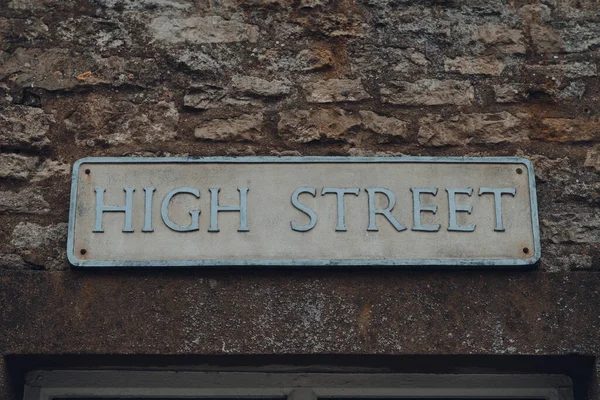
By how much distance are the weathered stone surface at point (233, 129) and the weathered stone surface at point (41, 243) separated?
549 millimetres

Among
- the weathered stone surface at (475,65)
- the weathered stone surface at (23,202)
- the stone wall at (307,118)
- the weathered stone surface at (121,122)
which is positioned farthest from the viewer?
the weathered stone surface at (475,65)

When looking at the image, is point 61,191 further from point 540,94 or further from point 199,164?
point 540,94

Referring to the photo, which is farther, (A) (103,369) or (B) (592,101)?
(B) (592,101)

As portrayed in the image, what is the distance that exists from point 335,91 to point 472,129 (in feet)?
1.58

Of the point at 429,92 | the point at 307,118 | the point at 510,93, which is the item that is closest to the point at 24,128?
the point at 307,118

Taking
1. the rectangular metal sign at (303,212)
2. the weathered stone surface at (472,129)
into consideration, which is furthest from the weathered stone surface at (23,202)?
the weathered stone surface at (472,129)

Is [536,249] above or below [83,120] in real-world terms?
below

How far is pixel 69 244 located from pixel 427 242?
44.5 inches

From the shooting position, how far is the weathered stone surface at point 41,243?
3.15m

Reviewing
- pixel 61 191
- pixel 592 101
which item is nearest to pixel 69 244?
pixel 61 191

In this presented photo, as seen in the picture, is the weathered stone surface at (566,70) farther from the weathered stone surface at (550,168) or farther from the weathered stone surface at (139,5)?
the weathered stone surface at (139,5)

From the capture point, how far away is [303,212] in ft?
10.4

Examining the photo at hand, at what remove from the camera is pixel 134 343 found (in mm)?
3039

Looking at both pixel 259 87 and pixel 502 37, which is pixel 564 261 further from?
pixel 259 87
